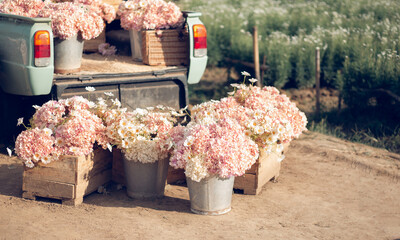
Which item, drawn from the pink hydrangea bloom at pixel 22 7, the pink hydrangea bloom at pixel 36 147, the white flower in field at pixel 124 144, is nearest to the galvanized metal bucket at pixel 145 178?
the white flower in field at pixel 124 144

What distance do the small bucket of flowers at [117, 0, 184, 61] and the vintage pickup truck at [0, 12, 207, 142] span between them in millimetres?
174

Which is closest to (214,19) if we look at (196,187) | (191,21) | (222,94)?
(222,94)

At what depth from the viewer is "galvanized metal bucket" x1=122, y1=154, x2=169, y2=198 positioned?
5.30m

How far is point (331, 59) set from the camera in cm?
1015

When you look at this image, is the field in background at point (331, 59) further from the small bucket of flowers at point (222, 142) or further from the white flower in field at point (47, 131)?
the white flower in field at point (47, 131)

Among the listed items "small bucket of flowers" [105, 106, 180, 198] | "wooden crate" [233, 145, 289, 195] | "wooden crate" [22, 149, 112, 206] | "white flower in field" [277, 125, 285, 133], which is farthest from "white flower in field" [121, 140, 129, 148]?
"white flower in field" [277, 125, 285, 133]

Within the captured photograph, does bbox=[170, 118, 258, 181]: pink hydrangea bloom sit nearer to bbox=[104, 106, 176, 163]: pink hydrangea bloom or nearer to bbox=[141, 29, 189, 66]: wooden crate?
bbox=[104, 106, 176, 163]: pink hydrangea bloom

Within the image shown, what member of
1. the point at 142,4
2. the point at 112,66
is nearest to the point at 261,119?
the point at 112,66

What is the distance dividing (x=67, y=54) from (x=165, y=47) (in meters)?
1.19

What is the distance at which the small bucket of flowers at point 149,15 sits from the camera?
6676 mm

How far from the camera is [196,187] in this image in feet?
16.4

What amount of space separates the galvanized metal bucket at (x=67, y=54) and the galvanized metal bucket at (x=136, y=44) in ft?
2.97

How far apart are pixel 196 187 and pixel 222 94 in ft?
18.9

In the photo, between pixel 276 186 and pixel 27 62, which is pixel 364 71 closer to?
pixel 276 186
